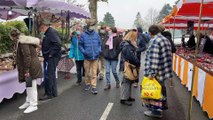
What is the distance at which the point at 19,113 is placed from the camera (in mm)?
5633

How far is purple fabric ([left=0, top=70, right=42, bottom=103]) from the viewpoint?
238 inches

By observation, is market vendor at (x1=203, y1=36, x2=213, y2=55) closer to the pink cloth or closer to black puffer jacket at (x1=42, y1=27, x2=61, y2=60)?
the pink cloth

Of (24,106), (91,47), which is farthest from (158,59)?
(24,106)

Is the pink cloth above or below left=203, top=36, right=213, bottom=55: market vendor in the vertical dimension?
above

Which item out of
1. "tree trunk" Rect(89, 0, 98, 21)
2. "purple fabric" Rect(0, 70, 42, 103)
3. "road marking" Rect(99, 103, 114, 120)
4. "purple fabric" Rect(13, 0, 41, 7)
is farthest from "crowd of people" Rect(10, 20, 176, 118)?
"tree trunk" Rect(89, 0, 98, 21)

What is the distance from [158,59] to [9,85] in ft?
11.8

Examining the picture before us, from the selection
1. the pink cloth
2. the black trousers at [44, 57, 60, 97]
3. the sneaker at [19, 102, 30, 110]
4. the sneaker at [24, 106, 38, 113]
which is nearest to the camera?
the sneaker at [24, 106, 38, 113]

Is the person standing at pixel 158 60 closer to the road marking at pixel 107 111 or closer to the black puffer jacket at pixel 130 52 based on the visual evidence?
the black puffer jacket at pixel 130 52

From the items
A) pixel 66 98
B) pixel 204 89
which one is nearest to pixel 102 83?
pixel 66 98

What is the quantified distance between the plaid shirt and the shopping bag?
0.13 meters

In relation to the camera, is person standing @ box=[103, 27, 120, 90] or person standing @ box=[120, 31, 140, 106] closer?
person standing @ box=[120, 31, 140, 106]

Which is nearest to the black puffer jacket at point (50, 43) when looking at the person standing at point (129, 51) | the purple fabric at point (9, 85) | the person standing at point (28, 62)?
the person standing at point (28, 62)

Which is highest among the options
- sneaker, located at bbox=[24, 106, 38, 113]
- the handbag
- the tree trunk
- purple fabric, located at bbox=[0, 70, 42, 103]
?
the tree trunk

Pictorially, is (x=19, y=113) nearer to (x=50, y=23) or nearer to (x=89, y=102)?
(x=89, y=102)
